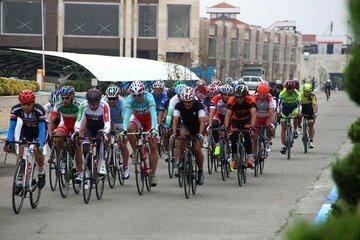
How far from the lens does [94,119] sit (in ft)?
48.4

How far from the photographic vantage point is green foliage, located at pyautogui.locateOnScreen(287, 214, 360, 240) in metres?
3.60

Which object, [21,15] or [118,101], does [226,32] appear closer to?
[21,15]

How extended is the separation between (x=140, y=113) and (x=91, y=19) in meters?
74.6

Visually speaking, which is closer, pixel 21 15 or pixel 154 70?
pixel 154 70

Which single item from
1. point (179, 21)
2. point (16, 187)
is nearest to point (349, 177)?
point (16, 187)

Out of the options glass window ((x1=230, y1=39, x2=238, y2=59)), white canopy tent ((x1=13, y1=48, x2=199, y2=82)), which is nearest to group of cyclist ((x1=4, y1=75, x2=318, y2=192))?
white canopy tent ((x1=13, y1=48, x2=199, y2=82))

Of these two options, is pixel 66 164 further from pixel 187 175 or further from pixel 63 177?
pixel 187 175

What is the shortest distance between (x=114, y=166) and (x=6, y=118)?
2143cm

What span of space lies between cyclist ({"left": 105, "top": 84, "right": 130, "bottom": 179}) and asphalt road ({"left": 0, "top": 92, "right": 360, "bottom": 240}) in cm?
45

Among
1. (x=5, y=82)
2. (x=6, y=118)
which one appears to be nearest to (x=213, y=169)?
(x=6, y=118)

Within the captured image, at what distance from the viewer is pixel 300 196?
14688mm

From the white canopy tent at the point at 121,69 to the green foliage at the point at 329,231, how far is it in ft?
171

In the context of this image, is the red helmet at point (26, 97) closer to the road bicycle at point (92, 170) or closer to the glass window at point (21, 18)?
the road bicycle at point (92, 170)

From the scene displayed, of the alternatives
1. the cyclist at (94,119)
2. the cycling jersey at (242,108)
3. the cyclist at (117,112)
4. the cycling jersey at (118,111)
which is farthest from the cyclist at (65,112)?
the cycling jersey at (242,108)
